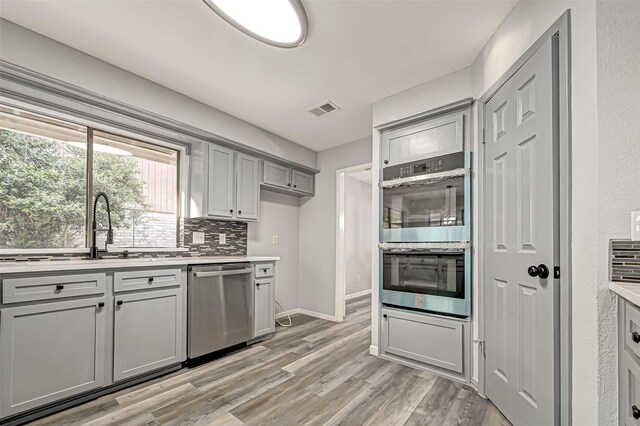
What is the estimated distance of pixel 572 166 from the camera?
1307 millimetres

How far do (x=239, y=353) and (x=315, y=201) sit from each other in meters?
2.37

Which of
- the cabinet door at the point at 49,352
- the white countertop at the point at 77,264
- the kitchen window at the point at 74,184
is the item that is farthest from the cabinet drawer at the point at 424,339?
the kitchen window at the point at 74,184

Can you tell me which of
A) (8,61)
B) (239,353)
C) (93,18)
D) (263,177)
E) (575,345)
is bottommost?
(239,353)

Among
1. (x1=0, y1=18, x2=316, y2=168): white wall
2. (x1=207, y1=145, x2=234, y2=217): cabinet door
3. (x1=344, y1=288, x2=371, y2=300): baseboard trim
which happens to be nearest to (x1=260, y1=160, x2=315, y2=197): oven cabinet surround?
(x1=0, y1=18, x2=316, y2=168): white wall

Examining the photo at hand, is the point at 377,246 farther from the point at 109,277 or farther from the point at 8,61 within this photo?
the point at 8,61

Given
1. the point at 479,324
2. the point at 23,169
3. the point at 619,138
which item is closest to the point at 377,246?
the point at 479,324

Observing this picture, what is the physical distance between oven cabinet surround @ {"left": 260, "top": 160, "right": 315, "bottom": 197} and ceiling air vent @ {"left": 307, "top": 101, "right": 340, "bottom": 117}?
962 millimetres

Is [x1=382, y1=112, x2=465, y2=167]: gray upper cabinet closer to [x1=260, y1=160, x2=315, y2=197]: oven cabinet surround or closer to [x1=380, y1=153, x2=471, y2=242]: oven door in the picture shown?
[x1=380, y1=153, x2=471, y2=242]: oven door

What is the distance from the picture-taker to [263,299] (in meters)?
3.30

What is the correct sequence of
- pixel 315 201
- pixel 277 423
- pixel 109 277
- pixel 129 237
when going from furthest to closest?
pixel 315 201 → pixel 129 237 → pixel 109 277 → pixel 277 423

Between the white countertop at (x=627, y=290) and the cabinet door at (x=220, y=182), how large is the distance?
3034 mm

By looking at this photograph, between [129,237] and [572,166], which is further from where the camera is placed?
[129,237]

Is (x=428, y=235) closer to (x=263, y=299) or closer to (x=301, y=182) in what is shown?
(x=263, y=299)

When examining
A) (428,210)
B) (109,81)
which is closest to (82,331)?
(109,81)
